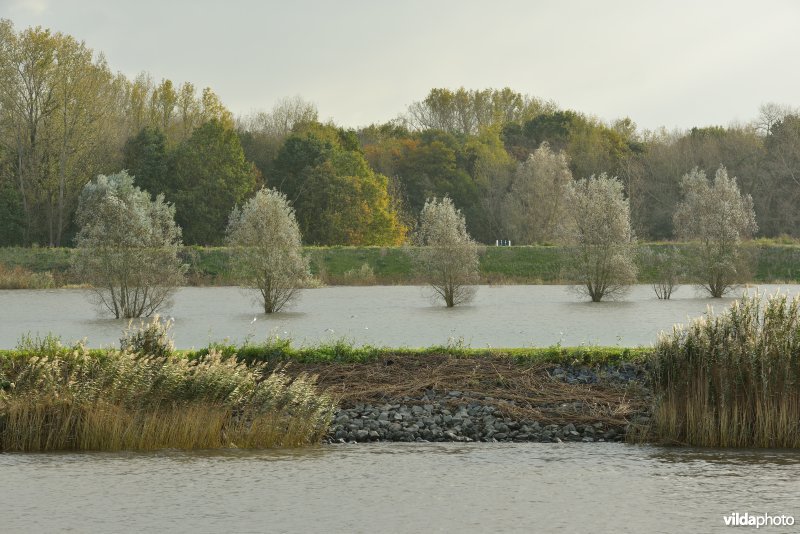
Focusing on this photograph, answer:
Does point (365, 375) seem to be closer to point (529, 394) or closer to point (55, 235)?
point (529, 394)

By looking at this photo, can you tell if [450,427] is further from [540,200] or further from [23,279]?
[540,200]

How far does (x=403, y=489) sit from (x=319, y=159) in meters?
69.6

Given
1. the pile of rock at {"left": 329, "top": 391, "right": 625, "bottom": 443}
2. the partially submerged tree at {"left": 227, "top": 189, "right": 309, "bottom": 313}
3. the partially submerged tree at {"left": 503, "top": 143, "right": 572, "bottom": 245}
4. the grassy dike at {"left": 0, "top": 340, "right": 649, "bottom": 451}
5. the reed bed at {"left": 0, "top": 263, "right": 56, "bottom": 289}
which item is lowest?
the pile of rock at {"left": 329, "top": 391, "right": 625, "bottom": 443}

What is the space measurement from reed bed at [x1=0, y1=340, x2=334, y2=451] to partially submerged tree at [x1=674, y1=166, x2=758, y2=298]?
1570 inches

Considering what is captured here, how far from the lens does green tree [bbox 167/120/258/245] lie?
76.9 metres

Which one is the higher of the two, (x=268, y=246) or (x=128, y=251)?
(x=268, y=246)

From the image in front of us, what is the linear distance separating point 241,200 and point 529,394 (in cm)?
6183

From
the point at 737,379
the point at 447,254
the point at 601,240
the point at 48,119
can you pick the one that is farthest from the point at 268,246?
the point at 48,119

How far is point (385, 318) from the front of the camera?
41.8 m

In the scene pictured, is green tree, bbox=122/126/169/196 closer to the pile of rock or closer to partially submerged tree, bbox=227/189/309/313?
partially submerged tree, bbox=227/189/309/313

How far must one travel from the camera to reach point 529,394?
17.7 metres

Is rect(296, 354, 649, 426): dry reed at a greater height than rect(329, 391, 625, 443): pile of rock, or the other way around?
rect(296, 354, 649, 426): dry reed

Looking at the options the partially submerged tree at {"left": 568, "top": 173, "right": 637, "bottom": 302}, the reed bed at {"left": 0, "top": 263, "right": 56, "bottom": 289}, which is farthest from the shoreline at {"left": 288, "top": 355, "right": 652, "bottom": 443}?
the reed bed at {"left": 0, "top": 263, "right": 56, "bottom": 289}

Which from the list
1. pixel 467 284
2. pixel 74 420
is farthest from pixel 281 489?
pixel 467 284
